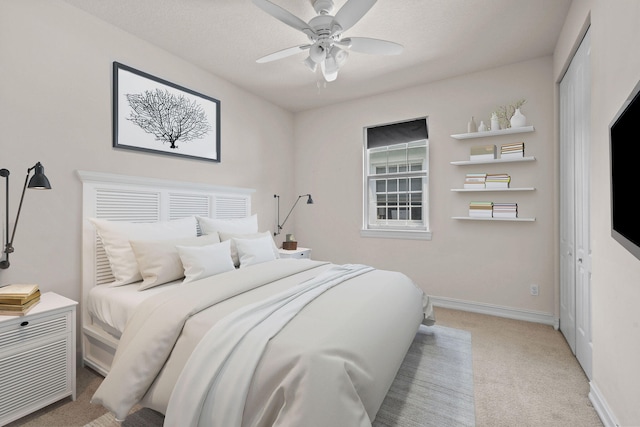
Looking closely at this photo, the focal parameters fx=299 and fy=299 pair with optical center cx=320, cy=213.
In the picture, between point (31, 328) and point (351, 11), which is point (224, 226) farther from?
point (351, 11)

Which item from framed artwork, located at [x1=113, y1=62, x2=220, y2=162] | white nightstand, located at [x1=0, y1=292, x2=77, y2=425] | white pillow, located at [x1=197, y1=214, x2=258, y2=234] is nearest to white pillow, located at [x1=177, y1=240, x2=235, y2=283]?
white pillow, located at [x1=197, y1=214, x2=258, y2=234]

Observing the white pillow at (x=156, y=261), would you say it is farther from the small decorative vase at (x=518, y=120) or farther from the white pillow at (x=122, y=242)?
the small decorative vase at (x=518, y=120)

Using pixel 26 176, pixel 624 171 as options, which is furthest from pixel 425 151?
pixel 26 176

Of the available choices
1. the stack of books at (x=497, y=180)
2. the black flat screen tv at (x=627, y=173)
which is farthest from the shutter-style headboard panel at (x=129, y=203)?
the black flat screen tv at (x=627, y=173)

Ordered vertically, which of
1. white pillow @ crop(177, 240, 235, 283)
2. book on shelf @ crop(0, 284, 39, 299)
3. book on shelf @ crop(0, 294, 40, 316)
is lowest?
book on shelf @ crop(0, 294, 40, 316)

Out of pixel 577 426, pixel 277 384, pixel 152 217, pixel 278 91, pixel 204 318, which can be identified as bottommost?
pixel 577 426

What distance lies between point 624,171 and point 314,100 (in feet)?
12.3

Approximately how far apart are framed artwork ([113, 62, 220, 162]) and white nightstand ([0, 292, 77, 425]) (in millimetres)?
1491

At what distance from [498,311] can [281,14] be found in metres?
3.63

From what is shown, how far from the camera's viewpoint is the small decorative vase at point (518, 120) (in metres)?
3.15

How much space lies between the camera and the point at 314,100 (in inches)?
173

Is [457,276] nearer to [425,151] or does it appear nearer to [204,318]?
[425,151]

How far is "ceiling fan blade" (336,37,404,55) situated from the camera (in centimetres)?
229

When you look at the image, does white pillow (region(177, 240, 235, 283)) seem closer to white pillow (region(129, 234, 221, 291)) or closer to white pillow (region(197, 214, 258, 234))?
white pillow (region(129, 234, 221, 291))
